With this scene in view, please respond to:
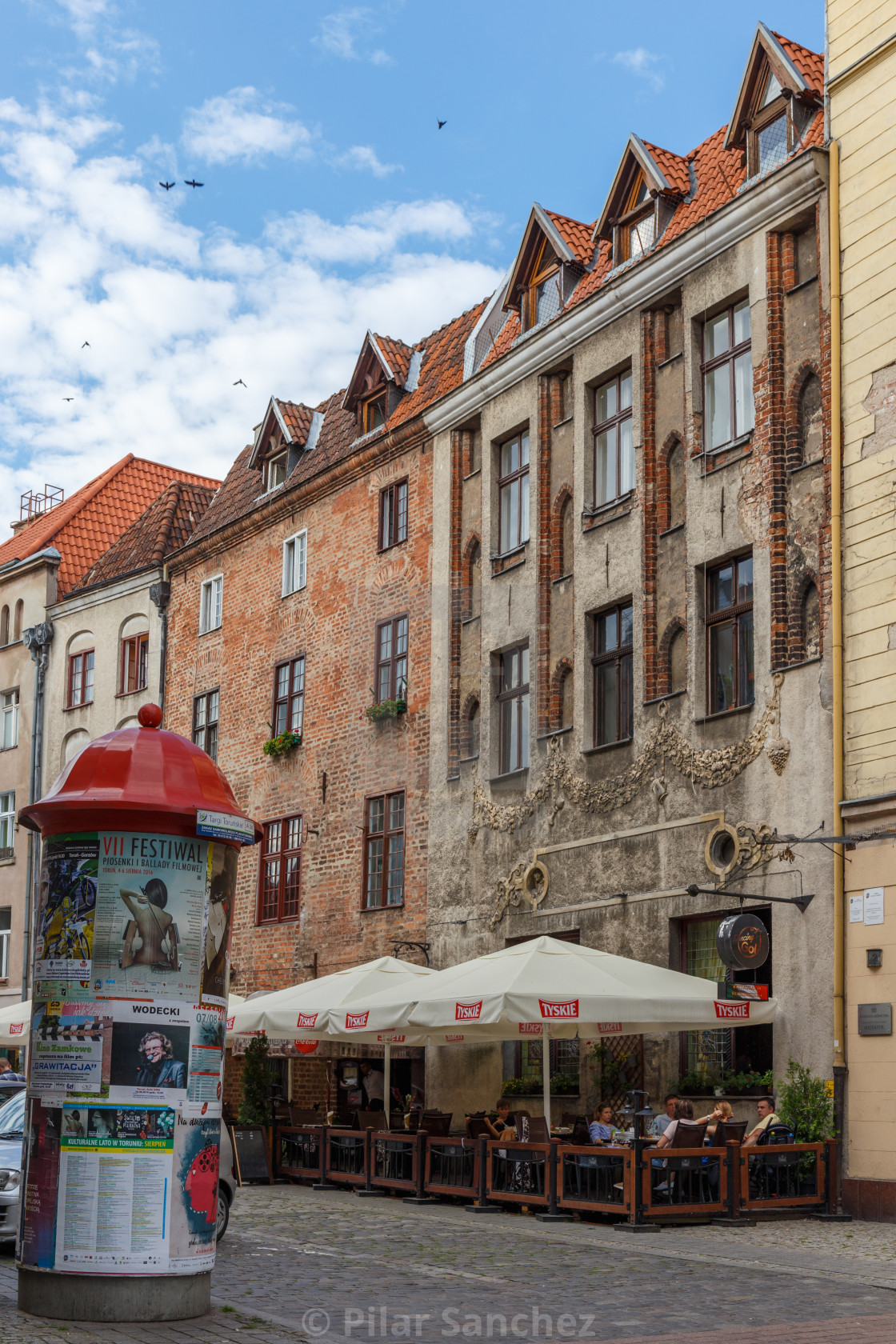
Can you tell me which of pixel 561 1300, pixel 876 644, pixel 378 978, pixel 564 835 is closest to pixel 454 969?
pixel 378 978

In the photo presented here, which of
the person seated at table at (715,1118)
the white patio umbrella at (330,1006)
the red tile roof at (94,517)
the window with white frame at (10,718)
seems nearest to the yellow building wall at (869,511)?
the person seated at table at (715,1118)

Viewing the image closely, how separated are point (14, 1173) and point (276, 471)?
21932mm

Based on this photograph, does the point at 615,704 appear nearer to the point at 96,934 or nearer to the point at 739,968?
the point at 739,968

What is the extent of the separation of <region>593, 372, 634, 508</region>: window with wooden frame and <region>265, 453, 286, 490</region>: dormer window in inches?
435

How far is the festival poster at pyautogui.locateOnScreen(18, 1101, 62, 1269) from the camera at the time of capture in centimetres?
959

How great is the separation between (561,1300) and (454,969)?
8.23 m

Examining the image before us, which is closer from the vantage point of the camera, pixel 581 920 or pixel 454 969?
pixel 454 969

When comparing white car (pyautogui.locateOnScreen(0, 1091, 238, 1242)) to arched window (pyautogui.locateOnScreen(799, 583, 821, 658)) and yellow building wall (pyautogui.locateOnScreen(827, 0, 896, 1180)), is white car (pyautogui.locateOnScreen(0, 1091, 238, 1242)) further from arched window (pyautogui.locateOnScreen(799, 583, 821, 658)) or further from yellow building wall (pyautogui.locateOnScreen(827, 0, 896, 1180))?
arched window (pyautogui.locateOnScreen(799, 583, 821, 658))

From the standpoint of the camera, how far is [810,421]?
63.2 feet

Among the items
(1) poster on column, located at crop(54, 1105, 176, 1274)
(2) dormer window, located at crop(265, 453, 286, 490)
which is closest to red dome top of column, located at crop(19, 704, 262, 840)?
(1) poster on column, located at crop(54, 1105, 176, 1274)

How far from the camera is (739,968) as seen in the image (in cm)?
1755

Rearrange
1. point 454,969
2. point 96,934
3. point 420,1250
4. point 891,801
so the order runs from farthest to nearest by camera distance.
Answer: point 454,969
point 891,801
point 420,1250
point 96,934

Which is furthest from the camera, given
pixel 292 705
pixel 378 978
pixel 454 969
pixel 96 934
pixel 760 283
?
pixel 292 705

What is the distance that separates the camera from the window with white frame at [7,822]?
131ft
